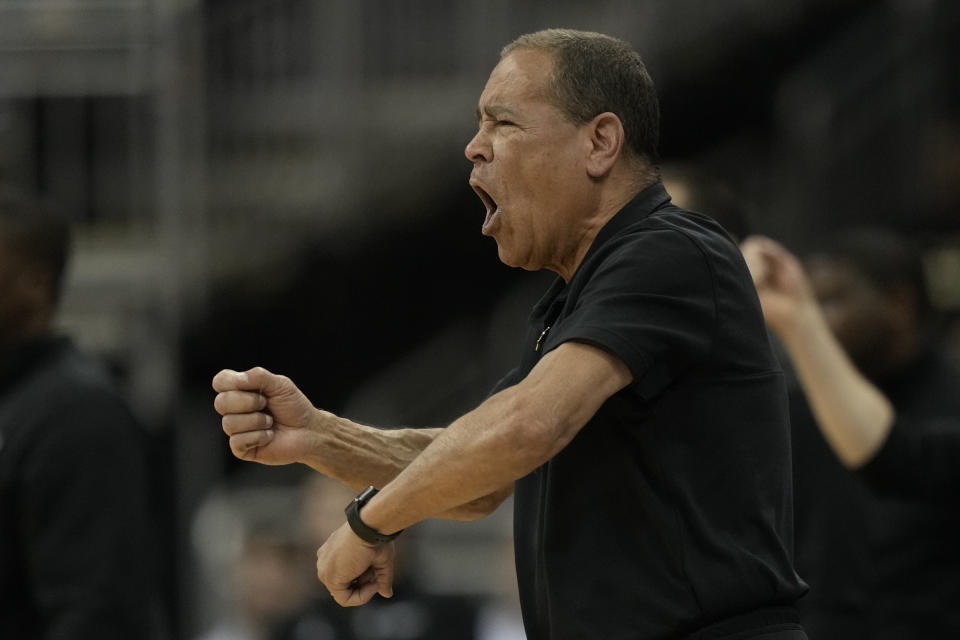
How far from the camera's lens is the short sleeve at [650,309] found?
9.56ft

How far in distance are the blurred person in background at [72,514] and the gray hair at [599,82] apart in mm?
2050

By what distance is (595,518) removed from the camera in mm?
3049

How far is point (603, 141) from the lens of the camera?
3.20m

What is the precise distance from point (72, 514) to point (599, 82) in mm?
2229

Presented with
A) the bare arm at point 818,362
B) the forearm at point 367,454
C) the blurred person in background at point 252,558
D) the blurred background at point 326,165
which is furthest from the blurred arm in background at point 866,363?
the blurred background at point 326,165

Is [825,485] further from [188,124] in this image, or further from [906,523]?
[188,124]

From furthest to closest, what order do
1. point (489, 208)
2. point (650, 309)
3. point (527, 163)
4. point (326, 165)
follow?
point (326, 165) < point (489, 208) < point (527, 163) < point (650, 309)

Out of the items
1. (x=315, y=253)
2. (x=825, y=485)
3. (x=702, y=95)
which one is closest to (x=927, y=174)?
(x=702, y=95)

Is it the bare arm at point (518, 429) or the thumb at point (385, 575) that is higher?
the bare arm at point (518, 429)

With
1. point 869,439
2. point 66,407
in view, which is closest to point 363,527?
point 66,407

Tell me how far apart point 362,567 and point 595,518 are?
48 cm

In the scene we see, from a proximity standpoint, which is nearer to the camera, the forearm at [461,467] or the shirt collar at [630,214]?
the forearm at [461,467]

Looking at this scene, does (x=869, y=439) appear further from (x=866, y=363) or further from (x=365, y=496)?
(x=365, y=496)

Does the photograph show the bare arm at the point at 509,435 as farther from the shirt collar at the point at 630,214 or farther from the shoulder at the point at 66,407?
the shoulder at the point at 66,407
